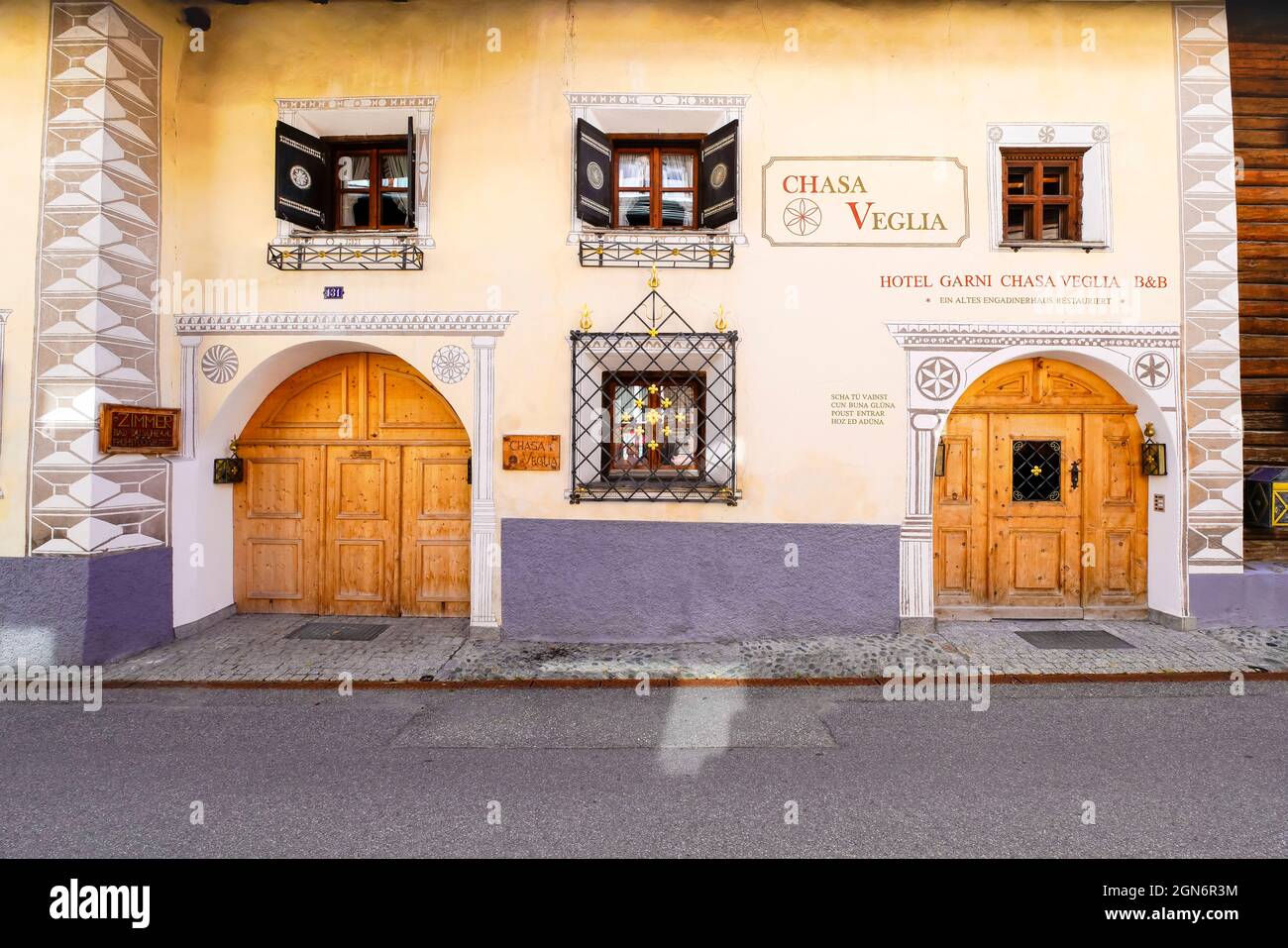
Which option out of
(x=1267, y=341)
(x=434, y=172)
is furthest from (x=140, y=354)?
Answer: (x=1267, y=341)

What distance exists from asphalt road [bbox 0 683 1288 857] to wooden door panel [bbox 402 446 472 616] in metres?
2.40

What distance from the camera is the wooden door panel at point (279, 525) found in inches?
336

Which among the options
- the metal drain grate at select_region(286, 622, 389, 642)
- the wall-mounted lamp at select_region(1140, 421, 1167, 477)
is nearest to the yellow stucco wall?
the wall-mounted lamp at select_region(1140, 421, 1167, 477)

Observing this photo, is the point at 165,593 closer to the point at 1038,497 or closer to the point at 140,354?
the point at 140,354

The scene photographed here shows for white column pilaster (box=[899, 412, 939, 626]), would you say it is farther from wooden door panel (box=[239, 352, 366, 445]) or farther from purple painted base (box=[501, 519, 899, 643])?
wooden door panel (box=[239, 352, 366, 445])

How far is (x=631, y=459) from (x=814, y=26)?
5.74 m

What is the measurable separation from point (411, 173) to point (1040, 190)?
7.72 meters

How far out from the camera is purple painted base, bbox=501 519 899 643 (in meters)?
7.60

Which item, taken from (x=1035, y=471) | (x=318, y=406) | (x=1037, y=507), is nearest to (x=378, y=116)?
(x=318, y=406)

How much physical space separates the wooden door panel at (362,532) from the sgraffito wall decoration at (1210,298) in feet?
33.0

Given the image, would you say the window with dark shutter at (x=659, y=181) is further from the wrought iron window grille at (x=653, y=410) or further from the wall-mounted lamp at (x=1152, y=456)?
the wall-mounted lamp at (x=1152, y=456)

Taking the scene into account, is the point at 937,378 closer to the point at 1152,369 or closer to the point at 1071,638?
the point at 1152,369

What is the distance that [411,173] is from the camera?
7570 millimetres

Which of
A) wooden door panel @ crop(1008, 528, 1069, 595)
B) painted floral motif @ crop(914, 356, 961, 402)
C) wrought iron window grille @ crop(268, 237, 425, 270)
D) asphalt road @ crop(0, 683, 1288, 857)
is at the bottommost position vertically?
asphalt road @ crop(0, 683, 1288, 857)
